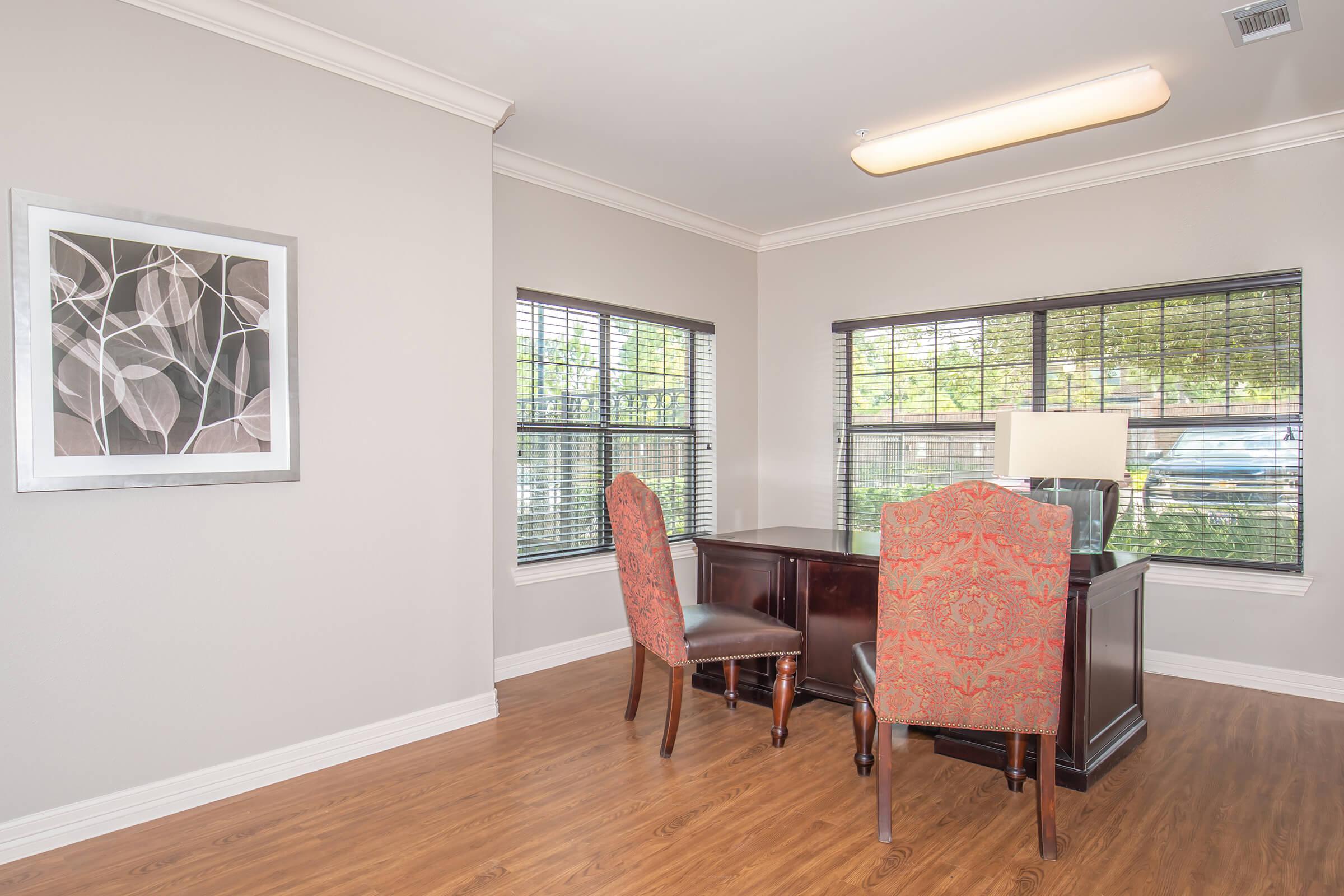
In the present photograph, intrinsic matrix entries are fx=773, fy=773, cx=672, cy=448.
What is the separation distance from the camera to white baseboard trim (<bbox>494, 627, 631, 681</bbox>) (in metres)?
4.04

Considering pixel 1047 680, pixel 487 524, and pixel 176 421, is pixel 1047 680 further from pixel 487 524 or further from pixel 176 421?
pixel 176 421

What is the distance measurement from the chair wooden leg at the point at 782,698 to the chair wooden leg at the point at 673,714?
16.3 inches

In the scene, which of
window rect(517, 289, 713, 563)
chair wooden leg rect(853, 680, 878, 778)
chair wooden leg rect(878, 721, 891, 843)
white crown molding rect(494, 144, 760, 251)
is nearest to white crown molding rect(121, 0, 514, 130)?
white crown molding rect(494, 144, 760, 251)

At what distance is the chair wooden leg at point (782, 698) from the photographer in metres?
3.08

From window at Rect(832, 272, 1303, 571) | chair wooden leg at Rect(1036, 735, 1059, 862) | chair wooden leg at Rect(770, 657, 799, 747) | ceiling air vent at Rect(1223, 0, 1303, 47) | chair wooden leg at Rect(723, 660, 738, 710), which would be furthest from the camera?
window at Rect(832, 272, 1303, 571)

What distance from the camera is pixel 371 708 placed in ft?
10.0

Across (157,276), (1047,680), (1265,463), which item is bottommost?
(1047,680)

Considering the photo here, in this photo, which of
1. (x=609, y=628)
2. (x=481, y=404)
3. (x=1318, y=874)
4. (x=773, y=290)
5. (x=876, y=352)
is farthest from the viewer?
(x=773, y=290)

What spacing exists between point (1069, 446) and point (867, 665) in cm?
113

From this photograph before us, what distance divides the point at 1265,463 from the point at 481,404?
383cm

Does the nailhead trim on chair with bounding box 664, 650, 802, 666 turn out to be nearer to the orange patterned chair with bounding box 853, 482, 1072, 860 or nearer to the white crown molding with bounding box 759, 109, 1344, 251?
the orange patterned chair with bounding box 853, 482, 1072, 860

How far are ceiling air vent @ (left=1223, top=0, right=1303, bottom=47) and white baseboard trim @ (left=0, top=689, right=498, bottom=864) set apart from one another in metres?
3.93

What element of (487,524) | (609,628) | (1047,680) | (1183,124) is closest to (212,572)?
(487,524)

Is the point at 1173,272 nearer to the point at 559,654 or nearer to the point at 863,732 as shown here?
the point at 863,732
